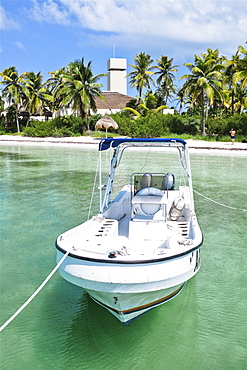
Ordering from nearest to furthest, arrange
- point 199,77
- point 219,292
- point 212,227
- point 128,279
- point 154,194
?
point 128,279, point 219,292, point 154,194, point 212,227, point 199,77

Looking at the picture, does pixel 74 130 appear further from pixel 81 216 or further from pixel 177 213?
pixel 177 213

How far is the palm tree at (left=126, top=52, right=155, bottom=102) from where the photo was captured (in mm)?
43344

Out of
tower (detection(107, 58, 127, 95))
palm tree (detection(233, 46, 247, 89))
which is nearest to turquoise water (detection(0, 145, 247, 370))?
palm tree (detection(233, 46, 247, 89))

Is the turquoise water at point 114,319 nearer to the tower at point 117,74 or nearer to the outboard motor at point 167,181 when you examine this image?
the outboard motor at point 167,181

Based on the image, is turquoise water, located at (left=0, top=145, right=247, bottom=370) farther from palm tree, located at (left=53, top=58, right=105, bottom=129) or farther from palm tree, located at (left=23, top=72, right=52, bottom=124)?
palm tree, located at (left=23, top=72, right=52, bottom=124)

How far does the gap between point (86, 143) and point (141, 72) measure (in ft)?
40.3

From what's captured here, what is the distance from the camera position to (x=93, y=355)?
4.48 metres

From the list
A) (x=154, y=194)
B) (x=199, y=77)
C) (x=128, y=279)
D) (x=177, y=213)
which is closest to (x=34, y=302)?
(x=128, y=279)

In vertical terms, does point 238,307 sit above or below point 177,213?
below

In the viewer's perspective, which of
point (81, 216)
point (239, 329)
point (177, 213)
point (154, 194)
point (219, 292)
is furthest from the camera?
point (81, 216)

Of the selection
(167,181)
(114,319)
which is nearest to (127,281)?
(114,319)

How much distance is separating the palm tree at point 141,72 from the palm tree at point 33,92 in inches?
421

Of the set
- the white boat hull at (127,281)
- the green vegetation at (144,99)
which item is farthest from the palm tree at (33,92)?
the white boat hull at (127,281)

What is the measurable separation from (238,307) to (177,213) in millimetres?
2242
